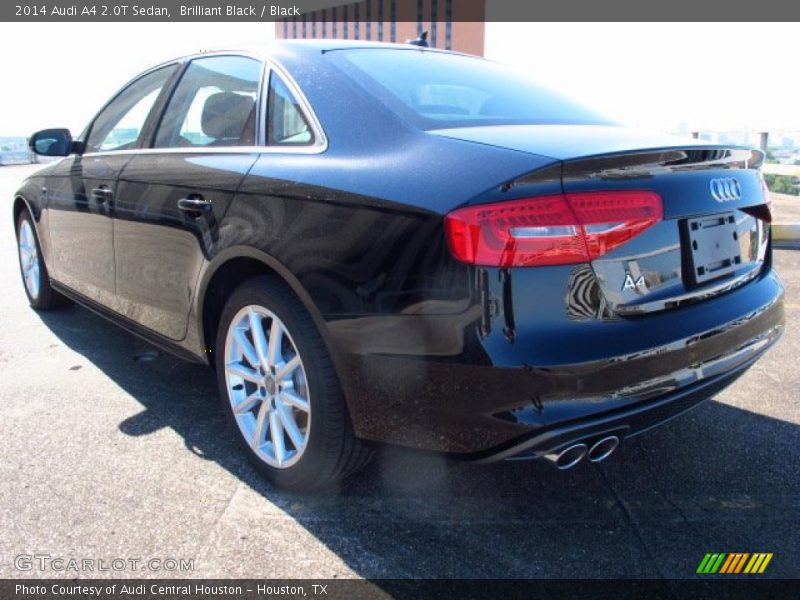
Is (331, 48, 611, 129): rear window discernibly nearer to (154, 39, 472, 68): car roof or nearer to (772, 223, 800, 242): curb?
(154, 39, 472, 68): car roof

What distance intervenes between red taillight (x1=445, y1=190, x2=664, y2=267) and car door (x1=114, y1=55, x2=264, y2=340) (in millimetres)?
1054

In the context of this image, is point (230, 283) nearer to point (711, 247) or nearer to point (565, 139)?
point (565, 139)

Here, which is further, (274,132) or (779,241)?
(779,241)

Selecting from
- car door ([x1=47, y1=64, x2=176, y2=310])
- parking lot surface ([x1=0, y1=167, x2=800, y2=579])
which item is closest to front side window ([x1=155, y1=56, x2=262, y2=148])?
car door ([x1=47, y1=64, x2=176, y2=310])

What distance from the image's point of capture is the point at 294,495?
2.44 meters

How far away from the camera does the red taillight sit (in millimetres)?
1729

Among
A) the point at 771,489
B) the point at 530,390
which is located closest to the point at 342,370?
the point at 530,390

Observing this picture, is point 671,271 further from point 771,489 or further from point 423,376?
point 771,489

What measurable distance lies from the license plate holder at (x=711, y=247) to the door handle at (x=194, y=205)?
1.70 meters

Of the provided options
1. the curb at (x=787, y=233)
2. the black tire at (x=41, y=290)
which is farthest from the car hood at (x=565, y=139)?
the curb at (x=787, y=233)

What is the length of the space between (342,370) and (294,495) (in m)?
0.66

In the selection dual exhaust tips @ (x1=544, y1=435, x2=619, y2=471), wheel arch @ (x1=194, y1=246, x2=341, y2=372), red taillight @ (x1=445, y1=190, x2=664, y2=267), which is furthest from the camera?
wheel arch @ (x1=194, y1=246, x2=341, y2=372)

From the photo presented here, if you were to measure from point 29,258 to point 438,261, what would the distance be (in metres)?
4.12

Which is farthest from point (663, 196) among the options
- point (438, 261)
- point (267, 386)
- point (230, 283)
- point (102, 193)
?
point (102, 193)
